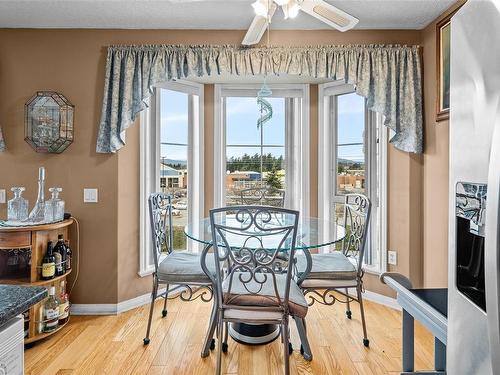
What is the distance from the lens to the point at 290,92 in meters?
3.54

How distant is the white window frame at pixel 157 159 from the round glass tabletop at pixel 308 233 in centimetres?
33

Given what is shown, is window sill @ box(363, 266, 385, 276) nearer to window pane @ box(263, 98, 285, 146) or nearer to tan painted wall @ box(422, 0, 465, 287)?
tan painted wall @ box(422, 0, 465, 287)

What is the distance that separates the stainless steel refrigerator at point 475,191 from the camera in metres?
0.51

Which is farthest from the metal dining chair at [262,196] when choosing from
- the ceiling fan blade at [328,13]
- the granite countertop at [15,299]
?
the granite countertop at [15,299]

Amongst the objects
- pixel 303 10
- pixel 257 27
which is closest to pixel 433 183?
pixel 303 10

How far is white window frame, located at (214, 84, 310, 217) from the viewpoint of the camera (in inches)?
137

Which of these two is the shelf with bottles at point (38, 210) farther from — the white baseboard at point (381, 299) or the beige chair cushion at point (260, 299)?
the white baseboard at point (381, 299)

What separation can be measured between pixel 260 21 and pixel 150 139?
1.69 m

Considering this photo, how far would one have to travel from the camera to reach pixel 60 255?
2559 mm

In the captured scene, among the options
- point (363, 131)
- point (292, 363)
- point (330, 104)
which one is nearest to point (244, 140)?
point (330, 104)

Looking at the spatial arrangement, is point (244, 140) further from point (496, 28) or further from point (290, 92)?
point (496, 28)

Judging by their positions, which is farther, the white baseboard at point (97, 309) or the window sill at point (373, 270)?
the window sill at point (373, 270)

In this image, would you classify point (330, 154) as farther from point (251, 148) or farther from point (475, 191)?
point (475, 191)

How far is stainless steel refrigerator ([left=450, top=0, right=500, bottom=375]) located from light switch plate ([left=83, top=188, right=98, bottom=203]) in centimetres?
279
